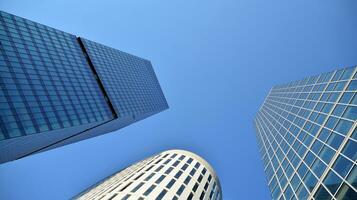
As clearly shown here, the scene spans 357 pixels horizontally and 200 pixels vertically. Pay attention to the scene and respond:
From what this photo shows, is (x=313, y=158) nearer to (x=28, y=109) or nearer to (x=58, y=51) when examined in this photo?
(x=28, y=109)

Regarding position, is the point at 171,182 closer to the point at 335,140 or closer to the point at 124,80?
the point at 335,140

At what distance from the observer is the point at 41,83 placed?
59.5m

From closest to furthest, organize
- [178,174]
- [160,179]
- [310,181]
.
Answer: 1. [310,181]
2. [160,179]
3. [178,174]

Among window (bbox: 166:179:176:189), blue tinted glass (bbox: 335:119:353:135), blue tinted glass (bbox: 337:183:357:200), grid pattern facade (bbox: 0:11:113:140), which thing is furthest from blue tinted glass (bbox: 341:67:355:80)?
grid pattern facade (bbox: 0:11:113:140)

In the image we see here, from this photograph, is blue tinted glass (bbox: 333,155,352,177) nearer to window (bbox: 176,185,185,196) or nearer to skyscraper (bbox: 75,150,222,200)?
skyscraper (bbox: 75,150,222,200)

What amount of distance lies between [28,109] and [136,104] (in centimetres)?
5572

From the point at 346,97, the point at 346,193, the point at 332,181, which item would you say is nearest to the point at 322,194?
the point at 332,181

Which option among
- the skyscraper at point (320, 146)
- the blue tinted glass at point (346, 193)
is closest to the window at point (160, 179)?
the skyscraper at point (320, 146)

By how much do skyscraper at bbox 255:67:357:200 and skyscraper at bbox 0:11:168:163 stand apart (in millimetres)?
38477

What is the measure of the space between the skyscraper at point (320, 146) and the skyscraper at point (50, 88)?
126 feet

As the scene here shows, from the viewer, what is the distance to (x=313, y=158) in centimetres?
2930

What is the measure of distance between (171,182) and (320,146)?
40528 mm

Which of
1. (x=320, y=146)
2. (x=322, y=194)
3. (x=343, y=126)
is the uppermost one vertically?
(x=343, y=126)

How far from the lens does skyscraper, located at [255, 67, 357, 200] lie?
75.2 feet
